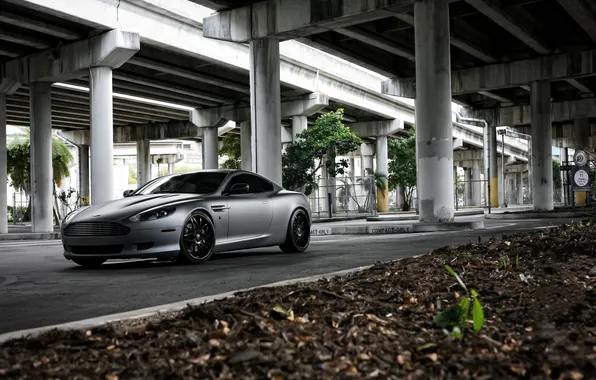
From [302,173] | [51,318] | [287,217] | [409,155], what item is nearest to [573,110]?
[409,155]

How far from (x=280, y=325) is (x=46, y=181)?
2534 cm

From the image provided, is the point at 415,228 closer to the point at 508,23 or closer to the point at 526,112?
the point at 508,23

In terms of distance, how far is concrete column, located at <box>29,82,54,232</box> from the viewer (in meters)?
27.1

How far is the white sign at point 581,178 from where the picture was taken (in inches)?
1049

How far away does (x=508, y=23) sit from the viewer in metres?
25.5

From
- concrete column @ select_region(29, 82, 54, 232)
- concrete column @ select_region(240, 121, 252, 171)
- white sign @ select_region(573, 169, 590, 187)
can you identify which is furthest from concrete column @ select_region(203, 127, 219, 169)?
white sign @ select_region(573, 169, 590, 187)

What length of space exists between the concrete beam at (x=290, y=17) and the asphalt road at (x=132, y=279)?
9.58m

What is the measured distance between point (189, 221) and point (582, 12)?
19.6 meters

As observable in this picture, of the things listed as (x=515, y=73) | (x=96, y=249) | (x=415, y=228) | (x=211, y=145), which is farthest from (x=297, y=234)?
(x=211, y=145)

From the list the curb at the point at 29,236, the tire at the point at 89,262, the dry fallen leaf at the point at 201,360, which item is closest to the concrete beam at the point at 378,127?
the curb at the point at 29,236

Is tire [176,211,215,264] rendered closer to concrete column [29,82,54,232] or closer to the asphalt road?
the asphalt road

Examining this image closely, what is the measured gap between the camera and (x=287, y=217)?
11805mm

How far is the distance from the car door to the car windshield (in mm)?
250

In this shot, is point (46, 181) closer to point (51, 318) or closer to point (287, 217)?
point (287, 217)
